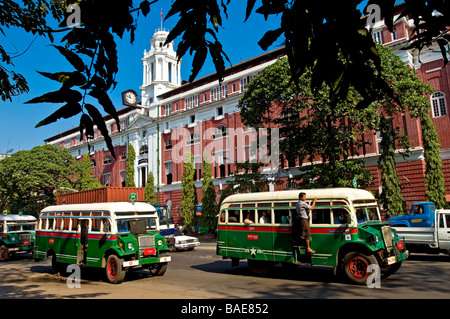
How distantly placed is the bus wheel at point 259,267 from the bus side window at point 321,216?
7.94 feet

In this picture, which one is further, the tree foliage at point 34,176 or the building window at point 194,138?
the building window at point 194,138

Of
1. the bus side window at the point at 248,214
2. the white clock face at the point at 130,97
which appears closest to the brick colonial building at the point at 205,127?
the white clock face at the point at 130,97

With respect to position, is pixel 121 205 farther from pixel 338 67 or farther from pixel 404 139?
pixel 404 139

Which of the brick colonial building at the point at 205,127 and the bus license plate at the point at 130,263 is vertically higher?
the brick colonial building at the point at 205,127

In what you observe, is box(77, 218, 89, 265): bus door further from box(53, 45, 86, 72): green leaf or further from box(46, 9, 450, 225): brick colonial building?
box(46, 9, 450, 225): brick colonial building

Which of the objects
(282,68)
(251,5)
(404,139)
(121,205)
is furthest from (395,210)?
(251,5)

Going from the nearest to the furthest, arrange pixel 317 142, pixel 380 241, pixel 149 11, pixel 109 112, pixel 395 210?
pixel 109 112
pixel 149 11
pixel 380 241
pixel 317 142
pixel 395 210

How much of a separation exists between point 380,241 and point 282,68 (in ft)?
44.9

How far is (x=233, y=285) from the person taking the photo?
9648 mm

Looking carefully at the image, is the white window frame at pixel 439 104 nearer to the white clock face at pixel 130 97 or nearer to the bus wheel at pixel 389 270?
the bus wheel at pixel 389 270

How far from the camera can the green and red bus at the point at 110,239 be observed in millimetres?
10594
